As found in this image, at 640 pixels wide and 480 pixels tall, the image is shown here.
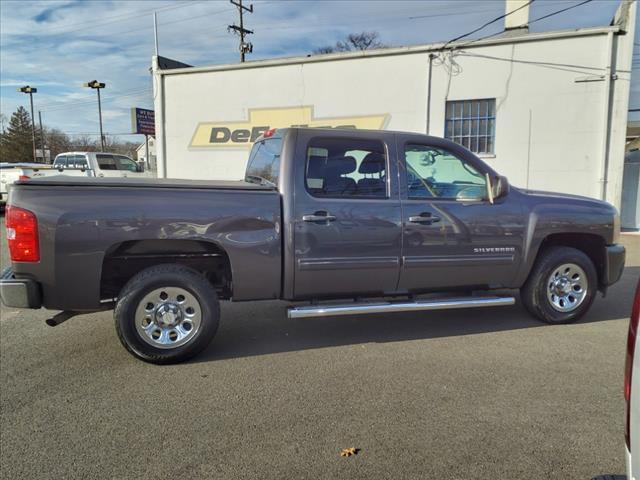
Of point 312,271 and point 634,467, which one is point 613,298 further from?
point 634,467

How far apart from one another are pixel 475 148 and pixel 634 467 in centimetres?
1246

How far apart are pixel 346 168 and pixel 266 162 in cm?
87

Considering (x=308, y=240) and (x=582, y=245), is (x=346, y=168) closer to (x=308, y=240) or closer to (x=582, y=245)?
(x=308, y=240)

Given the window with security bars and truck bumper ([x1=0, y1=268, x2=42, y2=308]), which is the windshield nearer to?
truck bumper ([x1=0, y1=268, x2=42, y2=308])

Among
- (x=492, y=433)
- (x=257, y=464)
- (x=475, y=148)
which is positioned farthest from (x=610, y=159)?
(x=257, y=464)

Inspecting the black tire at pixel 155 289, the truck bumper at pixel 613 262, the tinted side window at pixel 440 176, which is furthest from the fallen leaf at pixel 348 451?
the truck bumper at pixel 613 262

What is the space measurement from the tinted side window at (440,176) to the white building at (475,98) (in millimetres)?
8637

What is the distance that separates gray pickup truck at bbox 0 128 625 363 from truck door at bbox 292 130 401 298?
0.01m

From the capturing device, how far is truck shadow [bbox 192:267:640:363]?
15.9 ft

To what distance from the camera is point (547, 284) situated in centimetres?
529

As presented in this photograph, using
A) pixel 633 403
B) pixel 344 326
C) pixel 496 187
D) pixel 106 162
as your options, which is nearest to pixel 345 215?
pixel 344 326

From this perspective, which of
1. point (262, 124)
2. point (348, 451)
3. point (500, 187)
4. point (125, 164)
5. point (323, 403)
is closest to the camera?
point (348, 451)

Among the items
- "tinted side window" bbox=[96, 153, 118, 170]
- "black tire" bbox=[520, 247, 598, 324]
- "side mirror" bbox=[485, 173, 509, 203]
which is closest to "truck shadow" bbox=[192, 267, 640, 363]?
"black tire" bbox=[520, 247, 598, 324]

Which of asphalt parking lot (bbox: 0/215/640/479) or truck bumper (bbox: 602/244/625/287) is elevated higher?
truck bumper (bbox: 602/244/625/287)
